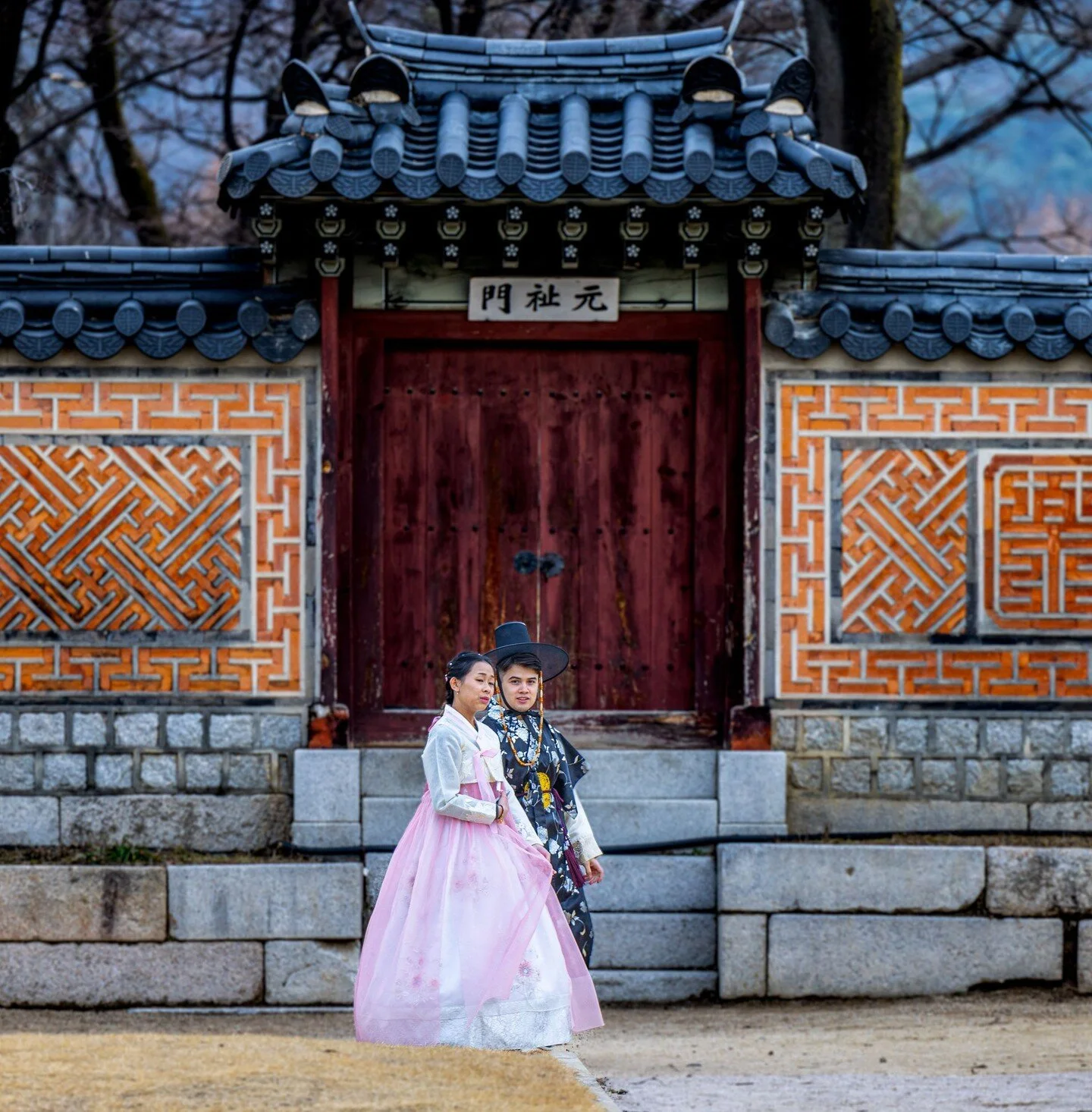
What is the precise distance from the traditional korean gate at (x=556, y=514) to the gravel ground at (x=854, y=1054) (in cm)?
189

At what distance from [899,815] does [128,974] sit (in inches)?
163

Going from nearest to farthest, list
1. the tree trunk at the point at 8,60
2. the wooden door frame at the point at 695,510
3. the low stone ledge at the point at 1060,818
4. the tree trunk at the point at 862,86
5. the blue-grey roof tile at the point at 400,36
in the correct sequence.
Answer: the low stone ledge at the point at 1060,818 < the wooden door frame at the point at 695,510 < the blue-grey roof tile at the point at 400,36 < the tree trunk at the point at 862,86 < the tree trunk at the point at 8,60

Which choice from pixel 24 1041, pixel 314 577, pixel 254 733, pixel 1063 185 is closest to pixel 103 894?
pixel 254 733

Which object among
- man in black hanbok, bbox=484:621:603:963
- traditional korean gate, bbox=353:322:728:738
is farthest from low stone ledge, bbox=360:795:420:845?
man in black hanbok, bbox=484:621:603:963

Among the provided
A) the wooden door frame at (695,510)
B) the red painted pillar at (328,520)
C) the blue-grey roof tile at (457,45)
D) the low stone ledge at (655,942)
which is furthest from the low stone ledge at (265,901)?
the blue-grey roof tile at (457,45)

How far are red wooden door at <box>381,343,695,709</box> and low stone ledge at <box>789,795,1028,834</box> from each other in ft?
2.90

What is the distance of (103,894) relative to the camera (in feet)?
29.5

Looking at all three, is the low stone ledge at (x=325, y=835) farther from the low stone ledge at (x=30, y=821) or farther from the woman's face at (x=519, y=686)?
the woman's face at (x=519, y=686)

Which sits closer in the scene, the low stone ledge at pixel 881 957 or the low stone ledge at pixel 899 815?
the low stone ledge at pixel 881 957

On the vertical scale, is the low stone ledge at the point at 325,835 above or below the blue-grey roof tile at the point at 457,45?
below


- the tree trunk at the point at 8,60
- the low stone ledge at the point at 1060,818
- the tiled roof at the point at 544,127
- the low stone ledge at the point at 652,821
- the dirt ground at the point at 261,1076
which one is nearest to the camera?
the dirt ground at the point at 261,1076

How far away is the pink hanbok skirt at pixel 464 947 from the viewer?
6.54 meters

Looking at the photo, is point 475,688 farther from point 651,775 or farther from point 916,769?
point 916,769

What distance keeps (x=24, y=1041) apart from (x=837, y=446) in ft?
17.5
